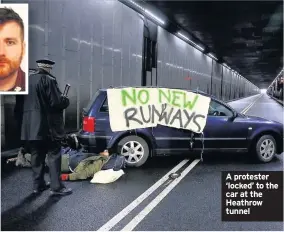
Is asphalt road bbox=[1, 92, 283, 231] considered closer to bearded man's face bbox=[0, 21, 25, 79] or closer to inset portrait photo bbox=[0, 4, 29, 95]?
inset portrait photo bbox=[0, 4, 29, 95]

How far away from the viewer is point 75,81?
1172 cm

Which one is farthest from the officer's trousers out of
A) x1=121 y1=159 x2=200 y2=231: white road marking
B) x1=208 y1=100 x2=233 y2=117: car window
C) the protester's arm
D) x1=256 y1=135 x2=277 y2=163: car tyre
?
x1=256 y1=135 x2=277 y2=163: car tyre

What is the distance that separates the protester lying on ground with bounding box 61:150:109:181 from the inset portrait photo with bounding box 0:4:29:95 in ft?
5.60

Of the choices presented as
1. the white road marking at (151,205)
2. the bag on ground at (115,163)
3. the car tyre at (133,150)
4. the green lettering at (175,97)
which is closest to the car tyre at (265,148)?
the white road marking at (151,205)

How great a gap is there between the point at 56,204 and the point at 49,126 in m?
1.12

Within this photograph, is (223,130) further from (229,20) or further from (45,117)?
(229,20)

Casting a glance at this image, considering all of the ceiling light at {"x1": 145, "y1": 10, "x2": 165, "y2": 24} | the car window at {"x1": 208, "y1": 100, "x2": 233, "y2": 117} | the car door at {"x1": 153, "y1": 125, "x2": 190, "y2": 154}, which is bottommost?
the car door at {"x1": 153, "y1": 125, "x2": 190, "y2": 154}

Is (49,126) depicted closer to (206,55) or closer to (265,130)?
(265,130)

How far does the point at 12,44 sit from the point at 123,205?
3.68 m

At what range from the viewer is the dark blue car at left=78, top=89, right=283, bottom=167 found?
7594 mm

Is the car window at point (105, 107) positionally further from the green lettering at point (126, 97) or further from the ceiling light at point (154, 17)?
the ceiling light at point (154, 17)

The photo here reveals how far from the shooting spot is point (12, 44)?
6961mm

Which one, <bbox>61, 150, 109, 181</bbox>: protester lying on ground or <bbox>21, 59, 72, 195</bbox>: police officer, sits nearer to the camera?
<bbox>21, 59, 72, 195</bbox>: police officer
